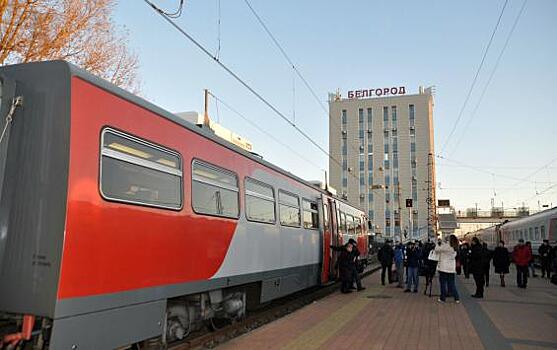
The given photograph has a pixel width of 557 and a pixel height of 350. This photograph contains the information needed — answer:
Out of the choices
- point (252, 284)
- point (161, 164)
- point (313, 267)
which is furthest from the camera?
point (313, 267)

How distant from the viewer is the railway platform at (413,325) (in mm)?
6797

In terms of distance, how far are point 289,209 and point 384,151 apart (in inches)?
2898

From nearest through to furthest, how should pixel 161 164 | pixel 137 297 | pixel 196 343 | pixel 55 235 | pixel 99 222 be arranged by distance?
pixel 55 235 < pixel 99 222 < pixel 137 297 < pixel 161 164 < pixel 196 343

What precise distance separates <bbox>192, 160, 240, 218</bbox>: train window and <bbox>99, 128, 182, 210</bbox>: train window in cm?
44

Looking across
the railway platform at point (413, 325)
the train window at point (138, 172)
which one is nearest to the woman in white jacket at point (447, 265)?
the railway platform at point (413, 325)

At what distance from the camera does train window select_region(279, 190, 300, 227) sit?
1005 cm

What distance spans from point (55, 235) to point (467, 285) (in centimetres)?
1499

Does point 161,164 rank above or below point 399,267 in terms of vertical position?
above

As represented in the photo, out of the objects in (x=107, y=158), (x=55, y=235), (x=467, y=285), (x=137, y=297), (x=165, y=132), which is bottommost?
(x=467, y=285)

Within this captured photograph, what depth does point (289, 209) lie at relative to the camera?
34.8 ft

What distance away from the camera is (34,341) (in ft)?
14.4

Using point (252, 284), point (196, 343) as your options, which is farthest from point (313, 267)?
point (196, 343)

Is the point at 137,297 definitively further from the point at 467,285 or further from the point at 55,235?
the point at 467,285

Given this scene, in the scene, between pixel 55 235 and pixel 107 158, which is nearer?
pixel 55 235
